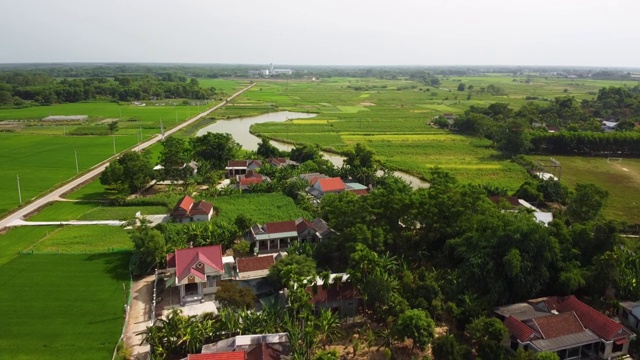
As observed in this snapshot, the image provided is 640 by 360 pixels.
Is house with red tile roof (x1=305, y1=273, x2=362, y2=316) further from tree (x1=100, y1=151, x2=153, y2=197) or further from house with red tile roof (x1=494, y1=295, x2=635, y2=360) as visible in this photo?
tree (x1=100, y1=151, x2=153, y2=197)

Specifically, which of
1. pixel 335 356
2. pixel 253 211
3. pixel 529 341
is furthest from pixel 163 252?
pixel 529 341

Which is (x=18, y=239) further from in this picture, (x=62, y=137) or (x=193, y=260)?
(x=62, y=137)

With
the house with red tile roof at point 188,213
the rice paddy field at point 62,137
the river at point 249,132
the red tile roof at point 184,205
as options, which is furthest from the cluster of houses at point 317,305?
the rice paddy field at point 62,137

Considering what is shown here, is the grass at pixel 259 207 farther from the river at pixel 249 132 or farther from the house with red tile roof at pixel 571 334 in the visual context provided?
the house with red tile roof at pixel 571 334

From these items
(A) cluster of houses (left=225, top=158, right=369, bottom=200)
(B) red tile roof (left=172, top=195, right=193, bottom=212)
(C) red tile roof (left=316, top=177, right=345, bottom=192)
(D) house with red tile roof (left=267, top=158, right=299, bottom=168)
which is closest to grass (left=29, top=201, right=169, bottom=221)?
(B) red tile roof (left=172, top=195, right=193, bottom=212)

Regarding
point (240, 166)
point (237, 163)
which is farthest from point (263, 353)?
point (237, 163)

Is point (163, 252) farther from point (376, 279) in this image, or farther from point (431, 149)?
point (431, 149)

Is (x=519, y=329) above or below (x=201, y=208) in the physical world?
below
